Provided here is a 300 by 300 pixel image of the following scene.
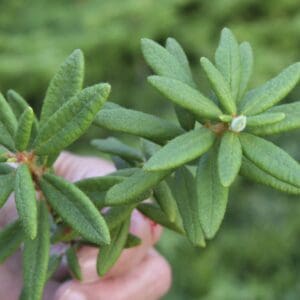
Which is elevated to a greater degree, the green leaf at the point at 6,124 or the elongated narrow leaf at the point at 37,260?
the green leaf at the point at 6,124

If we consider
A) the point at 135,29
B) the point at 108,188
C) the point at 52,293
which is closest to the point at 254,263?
the point at 135,29

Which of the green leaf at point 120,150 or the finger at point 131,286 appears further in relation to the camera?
the finger at point 131,286

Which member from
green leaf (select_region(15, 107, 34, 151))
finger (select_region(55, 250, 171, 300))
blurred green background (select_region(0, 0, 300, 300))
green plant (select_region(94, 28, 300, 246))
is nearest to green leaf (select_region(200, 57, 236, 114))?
green plant (select_region(94, 28, 300, 246))

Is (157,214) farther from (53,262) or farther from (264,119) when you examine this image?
(264,119)

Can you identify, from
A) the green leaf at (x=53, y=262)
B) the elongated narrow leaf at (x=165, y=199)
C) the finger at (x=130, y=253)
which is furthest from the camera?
the finger at (x=130, y=253)

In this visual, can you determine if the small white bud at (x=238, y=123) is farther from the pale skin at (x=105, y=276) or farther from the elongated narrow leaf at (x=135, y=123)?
the pale skin at (x=105, y=276)

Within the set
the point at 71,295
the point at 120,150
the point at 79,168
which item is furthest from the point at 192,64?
the point at 120,150

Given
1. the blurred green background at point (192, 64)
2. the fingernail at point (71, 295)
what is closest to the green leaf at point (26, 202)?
the fingernail at point (71, 295)

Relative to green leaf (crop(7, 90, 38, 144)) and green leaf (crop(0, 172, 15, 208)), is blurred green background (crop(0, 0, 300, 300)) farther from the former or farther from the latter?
green leaf (crop(0, 172, 15, 208))
